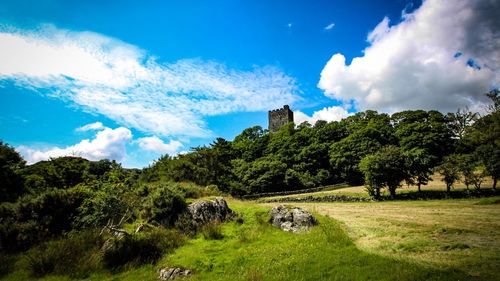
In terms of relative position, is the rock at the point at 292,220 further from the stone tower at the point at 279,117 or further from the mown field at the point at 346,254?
the stone tower at the point at 279,117

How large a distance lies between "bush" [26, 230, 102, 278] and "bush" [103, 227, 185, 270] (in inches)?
25.4

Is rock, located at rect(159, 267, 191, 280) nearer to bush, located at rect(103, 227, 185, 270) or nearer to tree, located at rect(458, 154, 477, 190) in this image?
bush, located at rect(103, 227, 185, 270)

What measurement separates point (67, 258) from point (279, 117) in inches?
3963

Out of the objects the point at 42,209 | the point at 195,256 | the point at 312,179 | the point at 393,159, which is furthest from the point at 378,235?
the point at 312,179

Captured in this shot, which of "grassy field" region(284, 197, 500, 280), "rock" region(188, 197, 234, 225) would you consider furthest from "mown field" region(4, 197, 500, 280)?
"rock" region(188, 197, 234, 225)

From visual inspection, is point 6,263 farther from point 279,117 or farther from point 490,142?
point 279,117

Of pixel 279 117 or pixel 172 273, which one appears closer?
pixel 172 273

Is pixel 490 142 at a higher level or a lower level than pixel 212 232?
higher

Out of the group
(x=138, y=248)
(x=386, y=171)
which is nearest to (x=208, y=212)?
(x=138, y=248)

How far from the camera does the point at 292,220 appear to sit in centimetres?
1755

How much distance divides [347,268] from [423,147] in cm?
5394

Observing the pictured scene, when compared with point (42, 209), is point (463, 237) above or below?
below

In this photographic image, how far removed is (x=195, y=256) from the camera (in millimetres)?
14094

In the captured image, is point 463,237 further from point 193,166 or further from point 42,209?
point 193,166
